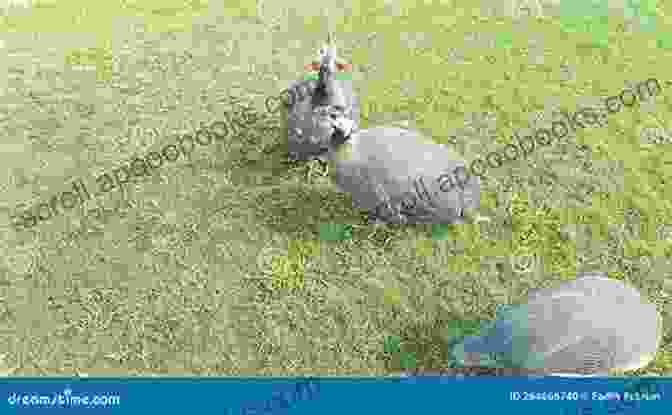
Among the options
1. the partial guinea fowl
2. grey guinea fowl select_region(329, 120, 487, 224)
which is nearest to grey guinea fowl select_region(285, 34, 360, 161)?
grey guinea fowl select_region(329, 120, 487, 224)

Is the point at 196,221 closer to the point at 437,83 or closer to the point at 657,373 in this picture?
the point at 437,83

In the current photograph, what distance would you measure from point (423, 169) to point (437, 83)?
2477 millimetres

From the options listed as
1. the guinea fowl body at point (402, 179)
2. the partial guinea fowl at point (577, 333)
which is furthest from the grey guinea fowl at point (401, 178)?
the partial guinea fowl at point (577, 333)

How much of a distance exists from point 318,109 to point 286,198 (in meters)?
0.88

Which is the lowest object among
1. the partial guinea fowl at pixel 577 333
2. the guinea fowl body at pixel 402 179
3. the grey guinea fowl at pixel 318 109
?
the partial guinea fowl at pixel 577 333

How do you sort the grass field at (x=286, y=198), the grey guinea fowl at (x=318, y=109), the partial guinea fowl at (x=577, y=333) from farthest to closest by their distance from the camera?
the grey guinea fowl at (x=318, y=109) < the grass field at (x=286, y=198) < the partial guinea fowl at (x=577, y=333)

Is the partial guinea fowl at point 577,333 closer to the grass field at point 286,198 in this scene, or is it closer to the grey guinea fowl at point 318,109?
the grass field at point 286,198

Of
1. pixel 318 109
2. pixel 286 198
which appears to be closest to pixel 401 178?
pixel 318 109

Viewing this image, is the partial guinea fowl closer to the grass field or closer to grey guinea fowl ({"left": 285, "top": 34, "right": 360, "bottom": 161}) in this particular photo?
the grass field

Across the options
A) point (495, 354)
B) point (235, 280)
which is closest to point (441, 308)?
point (495, 354)

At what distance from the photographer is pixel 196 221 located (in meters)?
5.94

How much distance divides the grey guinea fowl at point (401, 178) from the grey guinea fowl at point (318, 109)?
283 millimetres

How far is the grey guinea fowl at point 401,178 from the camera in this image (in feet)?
17.7

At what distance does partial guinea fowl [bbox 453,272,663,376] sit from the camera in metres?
4.07
